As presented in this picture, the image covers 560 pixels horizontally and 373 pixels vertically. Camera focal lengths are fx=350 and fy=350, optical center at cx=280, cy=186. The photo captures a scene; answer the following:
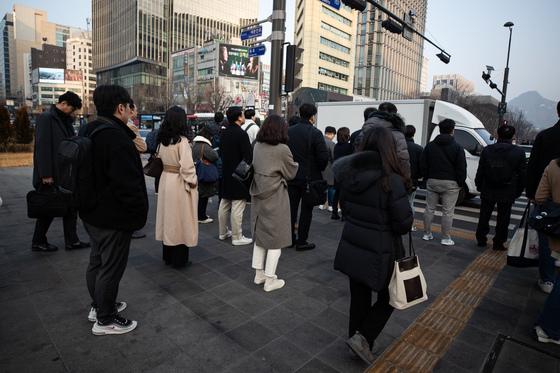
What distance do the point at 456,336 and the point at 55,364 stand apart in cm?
330

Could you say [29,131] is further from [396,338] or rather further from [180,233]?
[396,338]

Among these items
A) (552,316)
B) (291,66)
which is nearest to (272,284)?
(552,316)

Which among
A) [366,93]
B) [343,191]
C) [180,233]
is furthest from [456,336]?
[366,93]

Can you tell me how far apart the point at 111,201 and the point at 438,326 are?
A: 10.3ft

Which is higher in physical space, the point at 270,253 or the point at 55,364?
the point at 270,253

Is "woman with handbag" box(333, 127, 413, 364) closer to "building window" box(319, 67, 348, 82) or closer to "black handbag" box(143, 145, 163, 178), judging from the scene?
"black handbag" box(143, 145, 163, 178)

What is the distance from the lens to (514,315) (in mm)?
3609

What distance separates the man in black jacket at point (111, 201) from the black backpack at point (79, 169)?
38 millimetres

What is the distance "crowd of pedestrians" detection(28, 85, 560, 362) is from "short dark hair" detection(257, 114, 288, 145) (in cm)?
1

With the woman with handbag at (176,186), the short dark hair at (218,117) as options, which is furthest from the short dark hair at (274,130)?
the short dark hair at (218,117)

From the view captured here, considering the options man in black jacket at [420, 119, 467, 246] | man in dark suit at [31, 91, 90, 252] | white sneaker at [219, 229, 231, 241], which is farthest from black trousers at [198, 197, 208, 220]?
man in black jacket at [420, 119, 467, 246]

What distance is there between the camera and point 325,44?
78.7 metres

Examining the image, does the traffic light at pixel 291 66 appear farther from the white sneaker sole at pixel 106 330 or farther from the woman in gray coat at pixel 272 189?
the white sneaker sole at pixel 106 330

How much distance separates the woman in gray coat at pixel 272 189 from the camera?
3855 mm
